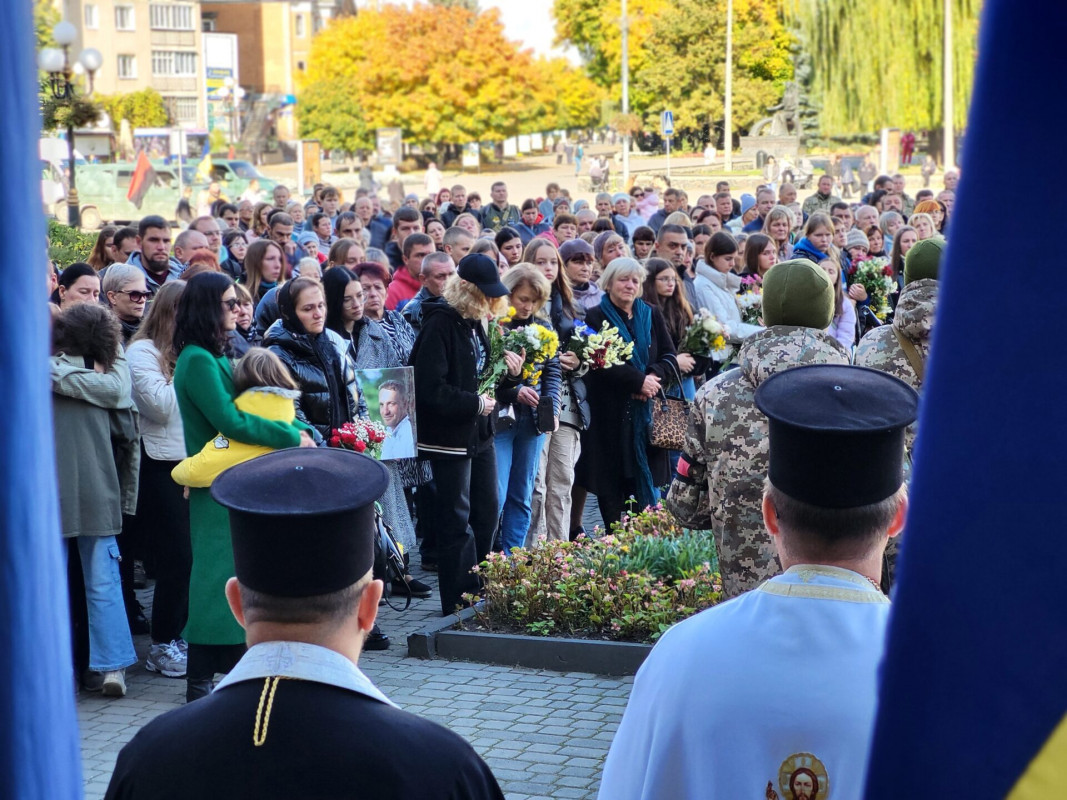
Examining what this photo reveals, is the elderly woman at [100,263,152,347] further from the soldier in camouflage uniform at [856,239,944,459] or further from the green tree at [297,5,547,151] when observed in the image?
the green tree at [297,5,547,151]

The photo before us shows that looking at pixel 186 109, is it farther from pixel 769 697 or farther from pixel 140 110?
pixel 769 697

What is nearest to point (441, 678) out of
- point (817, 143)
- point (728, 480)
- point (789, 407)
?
point (728, 480)

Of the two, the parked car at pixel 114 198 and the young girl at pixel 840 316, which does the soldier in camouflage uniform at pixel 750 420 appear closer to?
the young girl at pixel 840 316

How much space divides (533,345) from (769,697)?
19.8 ft

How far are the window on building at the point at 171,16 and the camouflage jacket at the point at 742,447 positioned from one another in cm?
9208

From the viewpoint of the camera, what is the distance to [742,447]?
A: 194 inches

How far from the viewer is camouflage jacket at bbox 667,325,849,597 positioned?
4922 millimetres

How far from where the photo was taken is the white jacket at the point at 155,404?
278 inches

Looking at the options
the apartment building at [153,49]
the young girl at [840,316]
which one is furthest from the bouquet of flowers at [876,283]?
the apartment building at [153,49]

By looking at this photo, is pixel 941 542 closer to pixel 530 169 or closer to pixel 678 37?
pixel 678 37

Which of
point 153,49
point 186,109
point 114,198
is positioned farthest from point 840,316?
point 186,109

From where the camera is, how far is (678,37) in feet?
195

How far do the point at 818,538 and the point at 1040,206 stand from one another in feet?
4.06

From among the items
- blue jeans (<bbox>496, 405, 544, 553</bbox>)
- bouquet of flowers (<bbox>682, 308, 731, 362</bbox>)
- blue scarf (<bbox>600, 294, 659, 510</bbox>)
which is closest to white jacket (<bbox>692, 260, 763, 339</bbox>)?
bouquet of flowers (<bbox>682, 308, 731, 362</bbox>)
